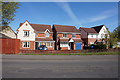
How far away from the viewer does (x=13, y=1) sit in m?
18.8

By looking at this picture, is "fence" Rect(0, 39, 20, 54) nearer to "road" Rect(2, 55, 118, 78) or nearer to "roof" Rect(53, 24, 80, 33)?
"road" Rect(2, 55, 118, 78)

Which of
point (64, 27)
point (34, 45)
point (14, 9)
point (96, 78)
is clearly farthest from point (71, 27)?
point (96, 78)

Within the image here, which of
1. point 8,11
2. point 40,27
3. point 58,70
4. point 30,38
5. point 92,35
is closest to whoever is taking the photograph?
point 58,70

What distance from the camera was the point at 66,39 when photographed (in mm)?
36875

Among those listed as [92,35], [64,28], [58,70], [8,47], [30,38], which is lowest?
[58,70]

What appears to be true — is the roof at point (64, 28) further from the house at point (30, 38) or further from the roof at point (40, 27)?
the house at point (30, 38)

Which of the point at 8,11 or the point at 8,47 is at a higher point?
the point at 8,11

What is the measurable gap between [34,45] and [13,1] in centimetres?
1508

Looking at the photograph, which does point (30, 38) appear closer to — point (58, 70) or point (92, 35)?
point (92, 35)

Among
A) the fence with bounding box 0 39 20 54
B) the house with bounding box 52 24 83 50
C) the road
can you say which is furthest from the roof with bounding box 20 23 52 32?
the road

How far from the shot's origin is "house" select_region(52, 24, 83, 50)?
36219 millimetres

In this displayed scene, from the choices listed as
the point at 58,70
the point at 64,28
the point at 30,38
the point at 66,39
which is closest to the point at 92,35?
the point at 64,28

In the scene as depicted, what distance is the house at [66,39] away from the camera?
36.2 m

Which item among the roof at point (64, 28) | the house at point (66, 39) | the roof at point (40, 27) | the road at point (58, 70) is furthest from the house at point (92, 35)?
the road at point (58, 70)
